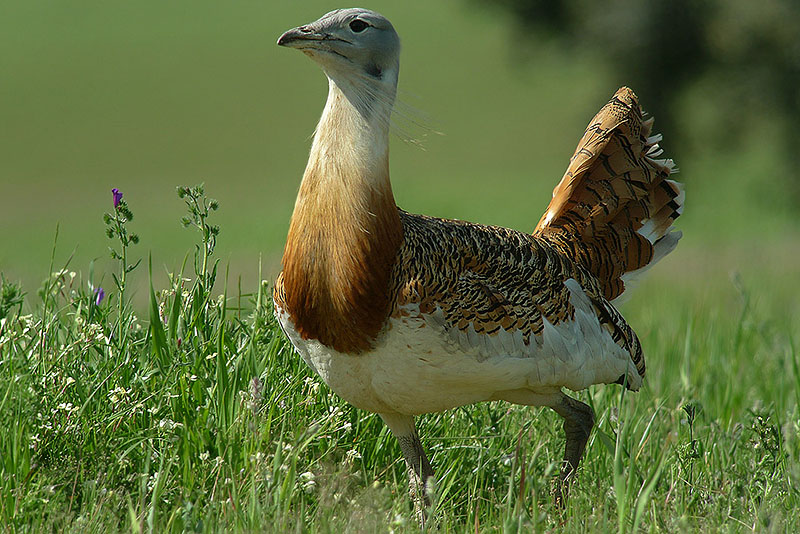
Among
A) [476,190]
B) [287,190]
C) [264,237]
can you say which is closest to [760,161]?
[476,190]

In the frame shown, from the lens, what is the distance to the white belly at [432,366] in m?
3.04

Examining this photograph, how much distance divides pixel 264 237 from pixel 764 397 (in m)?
7.45

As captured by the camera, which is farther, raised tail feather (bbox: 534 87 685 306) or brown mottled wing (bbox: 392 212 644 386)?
raised tail feather (bbox: 534 87 685 306)

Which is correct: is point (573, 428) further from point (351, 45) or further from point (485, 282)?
point (351, 45)

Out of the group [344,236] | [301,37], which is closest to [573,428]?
[344,236]

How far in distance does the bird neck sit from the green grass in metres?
0.33

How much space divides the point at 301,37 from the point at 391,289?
85cm

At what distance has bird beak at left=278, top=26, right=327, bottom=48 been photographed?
299cm

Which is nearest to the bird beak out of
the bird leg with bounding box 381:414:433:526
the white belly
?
the white belly

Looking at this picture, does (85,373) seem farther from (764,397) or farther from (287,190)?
(287,190)

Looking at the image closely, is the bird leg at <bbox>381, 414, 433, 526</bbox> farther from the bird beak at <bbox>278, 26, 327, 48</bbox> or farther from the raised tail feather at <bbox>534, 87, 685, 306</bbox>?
the bird beak at <bbox>278, 26, 327, 48</bbox>

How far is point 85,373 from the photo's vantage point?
340cm

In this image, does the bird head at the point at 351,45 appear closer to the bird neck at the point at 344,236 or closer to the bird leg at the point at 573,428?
the bird neck at the point at 344,236

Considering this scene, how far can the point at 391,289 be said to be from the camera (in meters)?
3.10
